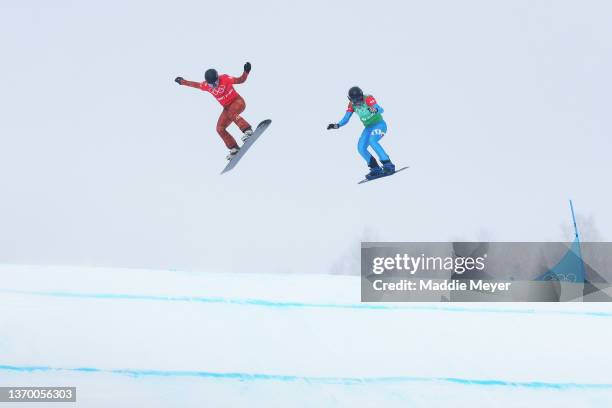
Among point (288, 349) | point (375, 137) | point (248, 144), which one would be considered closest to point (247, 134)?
point (248, 144)

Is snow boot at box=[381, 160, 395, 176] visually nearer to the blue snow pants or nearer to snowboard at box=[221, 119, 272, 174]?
the blue snow pants

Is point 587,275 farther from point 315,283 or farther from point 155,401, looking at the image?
point 155,401

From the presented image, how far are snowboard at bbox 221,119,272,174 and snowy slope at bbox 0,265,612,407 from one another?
6.95 feet

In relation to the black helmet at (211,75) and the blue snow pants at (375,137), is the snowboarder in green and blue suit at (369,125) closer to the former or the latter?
the blue snow pants at (375,137)

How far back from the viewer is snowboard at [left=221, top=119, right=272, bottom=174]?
14.4 m

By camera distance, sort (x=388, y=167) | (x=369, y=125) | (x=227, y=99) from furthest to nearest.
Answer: (x=388, y=167), (x=369, y=125), (x=227, y=99)

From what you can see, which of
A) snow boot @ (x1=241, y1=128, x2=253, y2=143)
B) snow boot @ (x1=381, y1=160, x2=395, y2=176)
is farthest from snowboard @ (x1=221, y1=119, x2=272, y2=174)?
snow boot @ (x1=381, y1=160, x2=395, y2=176)

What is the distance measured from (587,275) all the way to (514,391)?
24.4ft

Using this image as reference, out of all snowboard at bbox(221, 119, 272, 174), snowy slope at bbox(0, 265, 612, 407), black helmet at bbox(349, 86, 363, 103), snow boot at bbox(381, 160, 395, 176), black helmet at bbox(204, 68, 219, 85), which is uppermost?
black helmet at bbox(204, 68, 219, 85)

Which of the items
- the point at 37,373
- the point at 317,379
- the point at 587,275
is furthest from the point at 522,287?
the point at 37,373

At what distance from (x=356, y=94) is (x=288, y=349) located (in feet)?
17.7

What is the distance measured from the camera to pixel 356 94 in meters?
14.0

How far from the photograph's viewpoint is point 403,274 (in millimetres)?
13773

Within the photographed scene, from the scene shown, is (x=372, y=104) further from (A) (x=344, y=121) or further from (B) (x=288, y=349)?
(B) (x=288, y=349)
